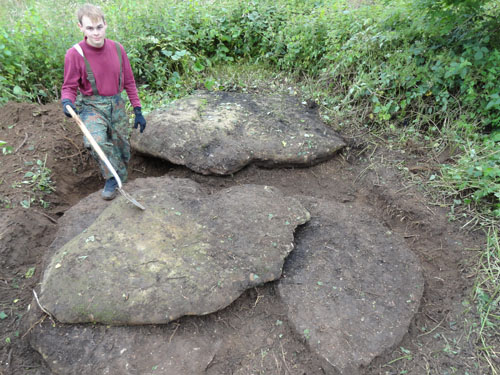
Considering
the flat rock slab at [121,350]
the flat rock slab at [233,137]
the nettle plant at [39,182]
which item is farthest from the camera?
the flat rock slab at [233,137]

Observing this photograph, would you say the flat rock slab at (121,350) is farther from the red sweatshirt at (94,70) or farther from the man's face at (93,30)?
the man's face at (93,30)

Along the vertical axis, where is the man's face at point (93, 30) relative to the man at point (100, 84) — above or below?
above

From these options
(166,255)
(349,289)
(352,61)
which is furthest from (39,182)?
(352,61)

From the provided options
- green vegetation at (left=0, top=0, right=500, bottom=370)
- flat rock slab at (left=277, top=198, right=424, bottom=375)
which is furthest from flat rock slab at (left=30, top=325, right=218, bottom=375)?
green vegetation at (left=0, top=0, right=500, bottom=370)

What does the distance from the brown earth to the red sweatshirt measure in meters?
0.91

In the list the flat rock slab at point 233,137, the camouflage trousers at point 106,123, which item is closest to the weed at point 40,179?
the camouflage trousers at point 106,123

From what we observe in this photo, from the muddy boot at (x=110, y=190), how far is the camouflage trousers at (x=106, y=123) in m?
0.05

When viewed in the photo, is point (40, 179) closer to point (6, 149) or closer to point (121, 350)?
point (6, 149)

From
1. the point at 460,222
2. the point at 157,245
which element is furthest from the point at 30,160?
the point at 460,222

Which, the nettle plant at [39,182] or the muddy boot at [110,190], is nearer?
the muddy boot at [110,190]

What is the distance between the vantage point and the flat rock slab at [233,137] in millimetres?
3080

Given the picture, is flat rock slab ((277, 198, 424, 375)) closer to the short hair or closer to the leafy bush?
the leafy bush

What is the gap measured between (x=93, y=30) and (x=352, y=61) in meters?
2.61

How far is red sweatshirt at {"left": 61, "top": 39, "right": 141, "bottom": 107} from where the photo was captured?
95.0 inches
